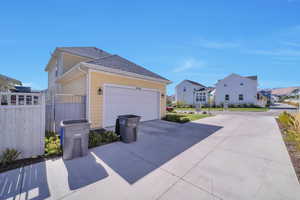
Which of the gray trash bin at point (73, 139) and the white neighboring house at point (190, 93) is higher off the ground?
the white neighboring house at point (190, 93)

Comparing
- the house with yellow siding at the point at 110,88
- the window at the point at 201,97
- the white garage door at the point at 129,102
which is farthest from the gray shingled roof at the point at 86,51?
the window at the point at 201,97

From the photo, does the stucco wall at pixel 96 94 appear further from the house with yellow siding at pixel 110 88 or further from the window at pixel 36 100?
the window at pixel 36 100

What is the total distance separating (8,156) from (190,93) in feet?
100

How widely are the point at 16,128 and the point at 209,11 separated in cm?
959

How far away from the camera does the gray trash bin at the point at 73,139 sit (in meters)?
3.03

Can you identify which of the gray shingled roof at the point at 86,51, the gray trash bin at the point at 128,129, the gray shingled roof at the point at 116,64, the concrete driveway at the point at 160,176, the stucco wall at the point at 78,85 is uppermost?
the gray shingled roof at the point at 86,51

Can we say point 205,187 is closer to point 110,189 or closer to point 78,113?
point 110,189

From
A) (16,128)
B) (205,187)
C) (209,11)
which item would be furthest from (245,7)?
(16,128)

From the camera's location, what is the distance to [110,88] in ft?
21.4

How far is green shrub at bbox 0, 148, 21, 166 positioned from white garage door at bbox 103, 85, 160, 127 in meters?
3.41

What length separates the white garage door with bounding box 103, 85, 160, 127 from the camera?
21.1 feet

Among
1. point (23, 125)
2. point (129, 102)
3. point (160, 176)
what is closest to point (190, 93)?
point (129, 102)

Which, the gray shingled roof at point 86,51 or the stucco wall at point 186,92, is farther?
the stucco wall at point 186,92

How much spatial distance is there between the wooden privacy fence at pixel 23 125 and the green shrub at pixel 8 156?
83 mm
